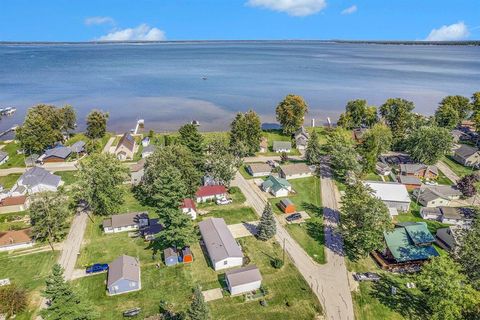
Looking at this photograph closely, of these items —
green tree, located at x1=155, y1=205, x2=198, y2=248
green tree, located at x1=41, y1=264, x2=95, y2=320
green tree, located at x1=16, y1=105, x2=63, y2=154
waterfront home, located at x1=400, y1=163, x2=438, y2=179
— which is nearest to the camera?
green tree, located at x1=41, y1=264, x2=95, y2=320

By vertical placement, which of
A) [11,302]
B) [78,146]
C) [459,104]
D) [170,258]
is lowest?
[11,302]

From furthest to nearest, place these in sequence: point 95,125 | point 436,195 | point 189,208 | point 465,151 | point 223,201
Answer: point 95,125 → point 465,151 → point 223,201 → point 436,195 → point 189,208

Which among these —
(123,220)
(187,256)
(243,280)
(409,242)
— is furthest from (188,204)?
(409,242)

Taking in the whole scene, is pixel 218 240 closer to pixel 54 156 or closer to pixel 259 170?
pixel 259 170

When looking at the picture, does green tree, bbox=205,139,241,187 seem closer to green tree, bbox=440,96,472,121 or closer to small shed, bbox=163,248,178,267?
small shed, bbox=163,248,178,267

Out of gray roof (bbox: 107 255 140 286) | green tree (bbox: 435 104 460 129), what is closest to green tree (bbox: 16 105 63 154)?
gray roof (bbox: 107 255 140 286)

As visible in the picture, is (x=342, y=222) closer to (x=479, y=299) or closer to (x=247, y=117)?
(x=479, y=299)
